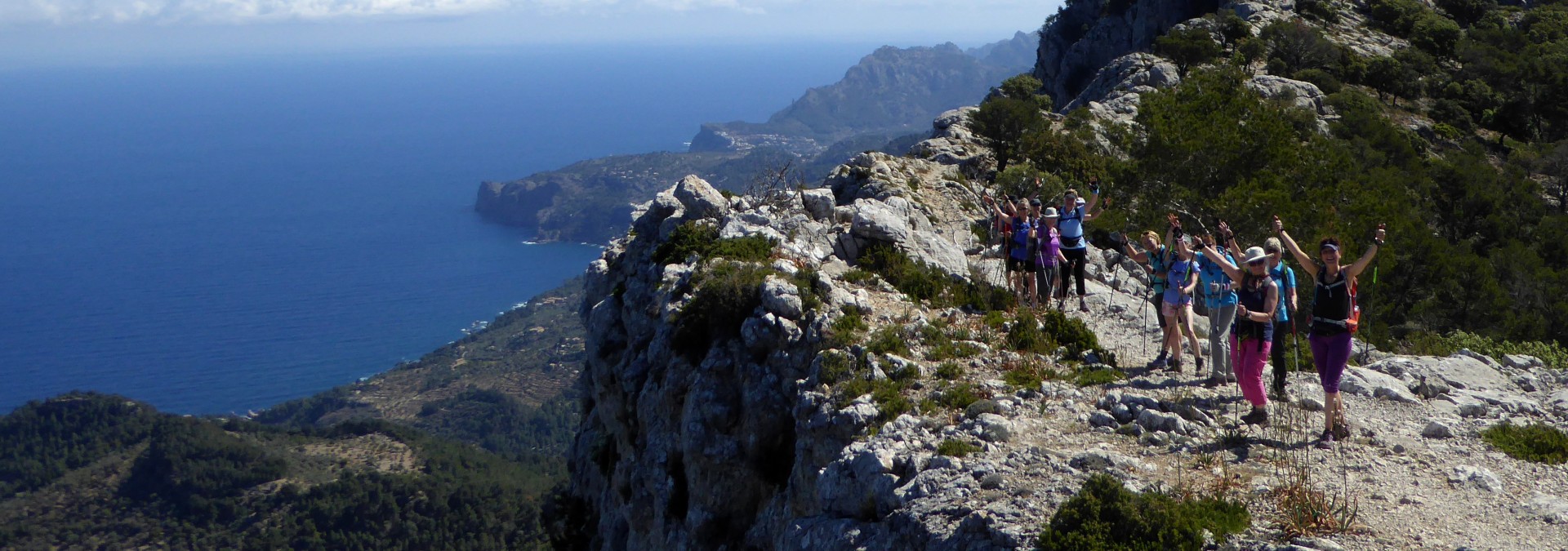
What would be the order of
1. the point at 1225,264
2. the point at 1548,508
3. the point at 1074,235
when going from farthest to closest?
the point at 1074,235 → the point at 1225,264 → the point at 1548,508

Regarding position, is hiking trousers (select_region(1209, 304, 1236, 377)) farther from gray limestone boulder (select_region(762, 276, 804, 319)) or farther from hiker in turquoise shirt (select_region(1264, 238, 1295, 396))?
gray limestone boulder (select_region(762, 276, 804, 319))

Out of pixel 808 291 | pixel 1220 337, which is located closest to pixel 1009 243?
pixel 808 291

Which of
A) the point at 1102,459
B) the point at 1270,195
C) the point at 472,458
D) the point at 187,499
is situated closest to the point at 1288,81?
the point at 1270,195

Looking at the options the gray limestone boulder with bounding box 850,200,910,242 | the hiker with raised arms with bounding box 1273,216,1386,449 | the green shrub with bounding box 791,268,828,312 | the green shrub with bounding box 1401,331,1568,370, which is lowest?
the green shrub with bounding box 1401,331,1568,370

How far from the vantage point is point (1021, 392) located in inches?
450

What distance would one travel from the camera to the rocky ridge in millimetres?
8664

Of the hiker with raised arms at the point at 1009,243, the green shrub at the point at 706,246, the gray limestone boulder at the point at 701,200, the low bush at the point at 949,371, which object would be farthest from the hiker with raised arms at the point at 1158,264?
the gray limestone boulder at the point at 701,200

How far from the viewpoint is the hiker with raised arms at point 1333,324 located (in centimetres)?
955

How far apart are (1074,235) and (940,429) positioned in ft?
20.1

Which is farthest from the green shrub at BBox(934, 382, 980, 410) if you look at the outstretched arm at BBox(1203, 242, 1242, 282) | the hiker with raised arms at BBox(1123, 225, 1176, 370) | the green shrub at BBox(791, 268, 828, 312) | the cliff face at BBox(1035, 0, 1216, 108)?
the cliff face at BBox(1035, 0, 1216, 108)

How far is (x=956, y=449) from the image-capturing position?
9.93 meters

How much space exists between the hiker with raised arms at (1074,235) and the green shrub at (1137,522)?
7.40 metres

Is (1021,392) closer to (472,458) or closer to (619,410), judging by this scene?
(619,410)

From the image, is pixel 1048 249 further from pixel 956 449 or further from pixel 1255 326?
pixel 956 449
